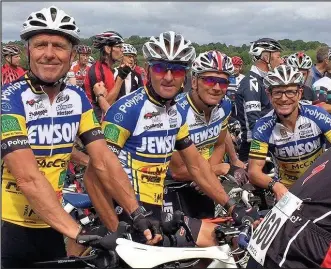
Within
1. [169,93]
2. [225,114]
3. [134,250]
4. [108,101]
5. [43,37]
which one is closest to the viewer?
[134,250]

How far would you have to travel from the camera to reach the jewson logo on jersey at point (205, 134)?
495 centimetres

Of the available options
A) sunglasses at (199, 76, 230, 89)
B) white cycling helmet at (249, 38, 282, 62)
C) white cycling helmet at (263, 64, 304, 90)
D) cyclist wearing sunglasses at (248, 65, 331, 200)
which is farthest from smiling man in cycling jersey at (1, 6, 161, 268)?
white cycling helmet at (249, 38, 282, 62)

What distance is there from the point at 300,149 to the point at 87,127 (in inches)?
101

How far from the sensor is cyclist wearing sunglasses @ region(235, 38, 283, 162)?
272 inches

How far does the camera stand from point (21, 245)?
3.13 metres

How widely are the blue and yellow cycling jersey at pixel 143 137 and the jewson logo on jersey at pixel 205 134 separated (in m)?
1.15

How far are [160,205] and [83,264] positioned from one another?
3.69 feet

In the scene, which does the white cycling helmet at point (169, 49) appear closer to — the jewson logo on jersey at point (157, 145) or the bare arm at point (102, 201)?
the jewson logo on jersey at point (157, 145)

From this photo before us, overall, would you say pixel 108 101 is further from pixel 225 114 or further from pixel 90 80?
pixel 225 114

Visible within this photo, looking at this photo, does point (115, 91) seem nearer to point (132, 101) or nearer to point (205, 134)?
point (205, 134)

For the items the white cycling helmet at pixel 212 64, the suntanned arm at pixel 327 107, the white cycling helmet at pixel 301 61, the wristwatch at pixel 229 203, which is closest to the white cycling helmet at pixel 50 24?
the wristwatch at pixel 229 203

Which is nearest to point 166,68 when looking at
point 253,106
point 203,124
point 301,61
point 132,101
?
point 132,101

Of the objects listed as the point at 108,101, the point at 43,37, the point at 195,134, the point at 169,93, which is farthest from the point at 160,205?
the point at 108,101

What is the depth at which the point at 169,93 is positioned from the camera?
3672 millimetres
